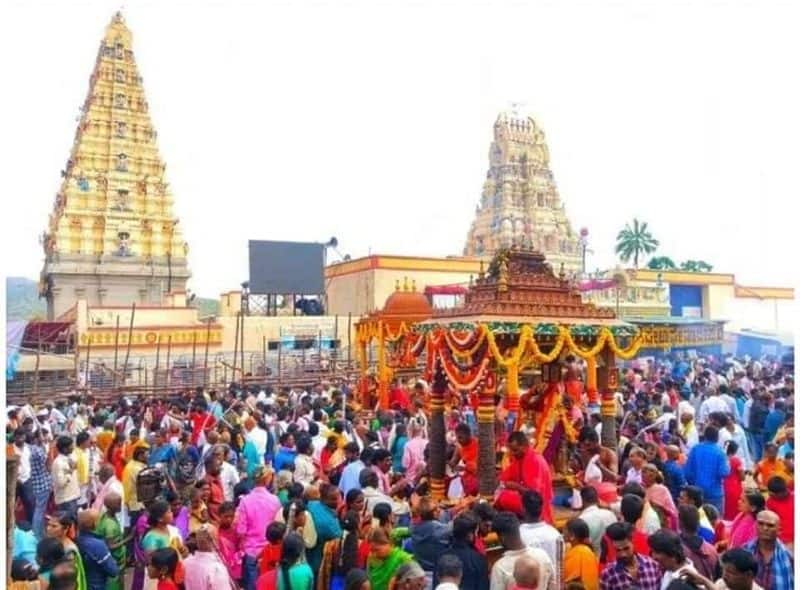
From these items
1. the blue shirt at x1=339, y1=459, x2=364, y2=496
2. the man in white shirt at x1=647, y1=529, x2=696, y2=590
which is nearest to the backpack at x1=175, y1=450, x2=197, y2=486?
the blue shirt at x1=339, y1=459, x2=364, y2=496

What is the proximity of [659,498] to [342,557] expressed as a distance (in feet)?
8.12

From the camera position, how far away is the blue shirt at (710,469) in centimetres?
666

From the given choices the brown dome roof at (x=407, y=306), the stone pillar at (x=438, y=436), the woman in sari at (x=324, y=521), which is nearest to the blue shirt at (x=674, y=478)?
the stone pillar at (x=438, y=436)

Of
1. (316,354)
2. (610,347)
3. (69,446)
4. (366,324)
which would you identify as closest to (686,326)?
(316,354)

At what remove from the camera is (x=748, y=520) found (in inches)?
182

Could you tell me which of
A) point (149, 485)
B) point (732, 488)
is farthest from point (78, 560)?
point (732, 488)

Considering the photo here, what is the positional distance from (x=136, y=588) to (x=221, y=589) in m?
1.37

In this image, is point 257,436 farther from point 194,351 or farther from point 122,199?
point 122,199

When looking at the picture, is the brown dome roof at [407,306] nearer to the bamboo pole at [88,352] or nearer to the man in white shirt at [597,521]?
the bamboo pole at [88,352]

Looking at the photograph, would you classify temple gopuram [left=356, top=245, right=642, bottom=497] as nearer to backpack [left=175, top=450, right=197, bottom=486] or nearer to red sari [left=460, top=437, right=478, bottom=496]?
red sari [left=460, top=437, right=478, bottom=496]

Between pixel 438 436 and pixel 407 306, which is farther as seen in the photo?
pixel 407 306

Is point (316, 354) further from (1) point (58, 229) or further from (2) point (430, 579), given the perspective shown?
(2) point (430, 579)

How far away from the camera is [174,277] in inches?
1328

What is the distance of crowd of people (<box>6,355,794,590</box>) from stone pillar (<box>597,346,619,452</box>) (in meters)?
0.25
